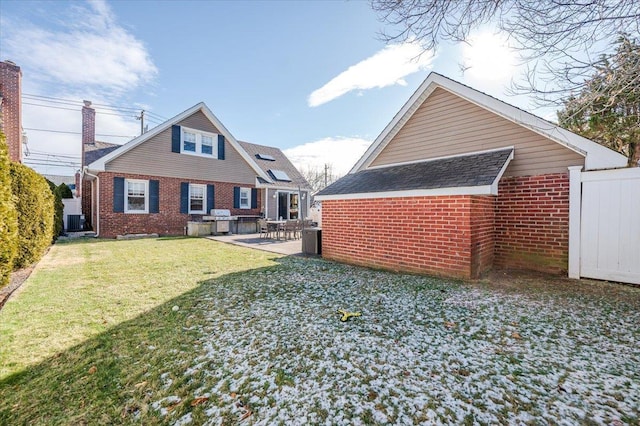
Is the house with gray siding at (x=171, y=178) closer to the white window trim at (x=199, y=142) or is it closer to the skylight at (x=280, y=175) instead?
the white window trim at (x=199, y=142)

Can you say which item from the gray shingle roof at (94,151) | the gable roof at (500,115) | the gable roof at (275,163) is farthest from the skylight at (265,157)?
the gable roof at (500,115)

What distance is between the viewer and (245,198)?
689 inches

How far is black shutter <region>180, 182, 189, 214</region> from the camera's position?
14.7 m

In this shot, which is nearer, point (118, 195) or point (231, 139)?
Answer: point (118, 195)

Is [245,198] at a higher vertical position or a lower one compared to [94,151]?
lower

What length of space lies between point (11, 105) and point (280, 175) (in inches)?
531

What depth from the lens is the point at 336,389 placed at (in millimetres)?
2230

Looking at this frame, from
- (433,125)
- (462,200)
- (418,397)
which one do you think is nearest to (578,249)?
(462,200)

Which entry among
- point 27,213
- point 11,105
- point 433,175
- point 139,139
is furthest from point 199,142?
point 433,175

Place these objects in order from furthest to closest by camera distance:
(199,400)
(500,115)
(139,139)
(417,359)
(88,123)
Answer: (88,123) → (139,139) → (500,115) → (417,359) → (199,400)

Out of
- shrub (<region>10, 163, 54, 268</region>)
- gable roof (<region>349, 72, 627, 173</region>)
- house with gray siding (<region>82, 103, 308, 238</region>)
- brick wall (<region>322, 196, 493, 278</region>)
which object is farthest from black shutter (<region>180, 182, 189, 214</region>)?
brick wall (<region>322, 196, 493, 278</region>)

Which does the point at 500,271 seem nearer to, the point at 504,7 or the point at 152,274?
the point at 504,7

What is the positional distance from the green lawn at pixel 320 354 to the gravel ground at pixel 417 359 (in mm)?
15

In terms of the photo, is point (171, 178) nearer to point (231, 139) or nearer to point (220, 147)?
point (220, 147)
